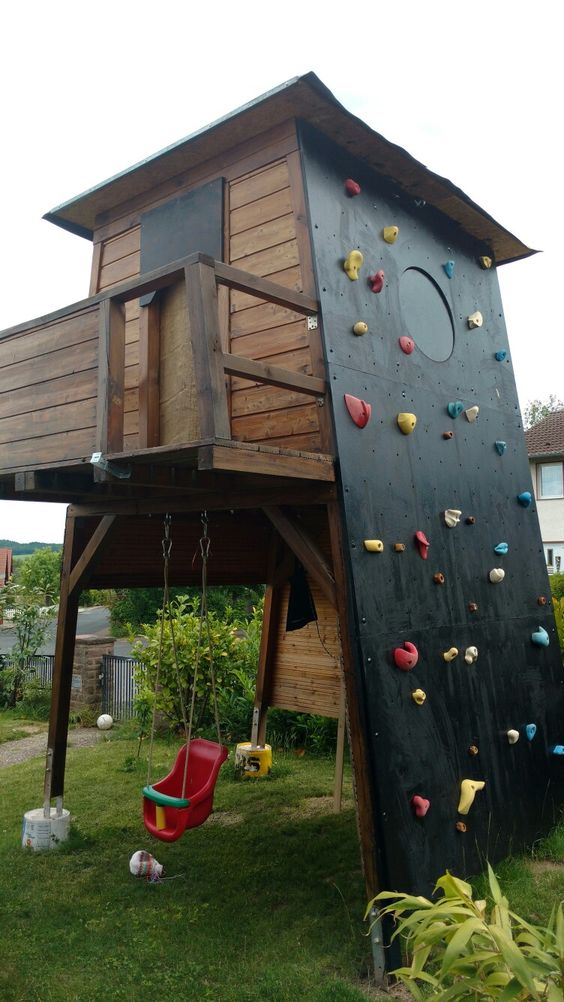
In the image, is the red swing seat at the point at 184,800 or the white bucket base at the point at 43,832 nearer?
→ the red swing seat at the point at 184,800

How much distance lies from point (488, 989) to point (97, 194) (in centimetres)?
604

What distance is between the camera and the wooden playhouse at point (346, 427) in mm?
4340

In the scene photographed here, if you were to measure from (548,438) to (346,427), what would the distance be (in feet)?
71.3

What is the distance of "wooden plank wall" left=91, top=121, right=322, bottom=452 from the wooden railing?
0.25 meters

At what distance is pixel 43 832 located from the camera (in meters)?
6.20

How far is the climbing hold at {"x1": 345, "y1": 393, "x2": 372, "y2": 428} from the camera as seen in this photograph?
15.8 ft

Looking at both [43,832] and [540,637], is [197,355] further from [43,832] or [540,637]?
[43,832]

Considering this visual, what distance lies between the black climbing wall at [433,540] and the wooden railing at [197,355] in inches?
23.8

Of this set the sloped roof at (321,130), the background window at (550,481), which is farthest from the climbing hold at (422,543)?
the background window at (550,481)

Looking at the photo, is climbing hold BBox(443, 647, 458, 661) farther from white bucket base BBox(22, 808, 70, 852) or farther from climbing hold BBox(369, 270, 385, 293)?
white bucket base BBox(22, 808, 70, 852)

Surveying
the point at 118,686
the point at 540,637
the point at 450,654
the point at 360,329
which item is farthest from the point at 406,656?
the point at 118,686

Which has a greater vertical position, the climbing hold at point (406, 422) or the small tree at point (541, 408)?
the small tree at point (541, 408)

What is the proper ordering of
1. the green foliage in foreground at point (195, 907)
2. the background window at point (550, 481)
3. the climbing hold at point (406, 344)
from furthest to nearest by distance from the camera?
the background window at point (550, 481) → the climbing hold at point (406, 344) → the green foliage in foreground at point (195, 907)

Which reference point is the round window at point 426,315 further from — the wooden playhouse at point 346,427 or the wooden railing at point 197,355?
the wooden railing at point 197,355
